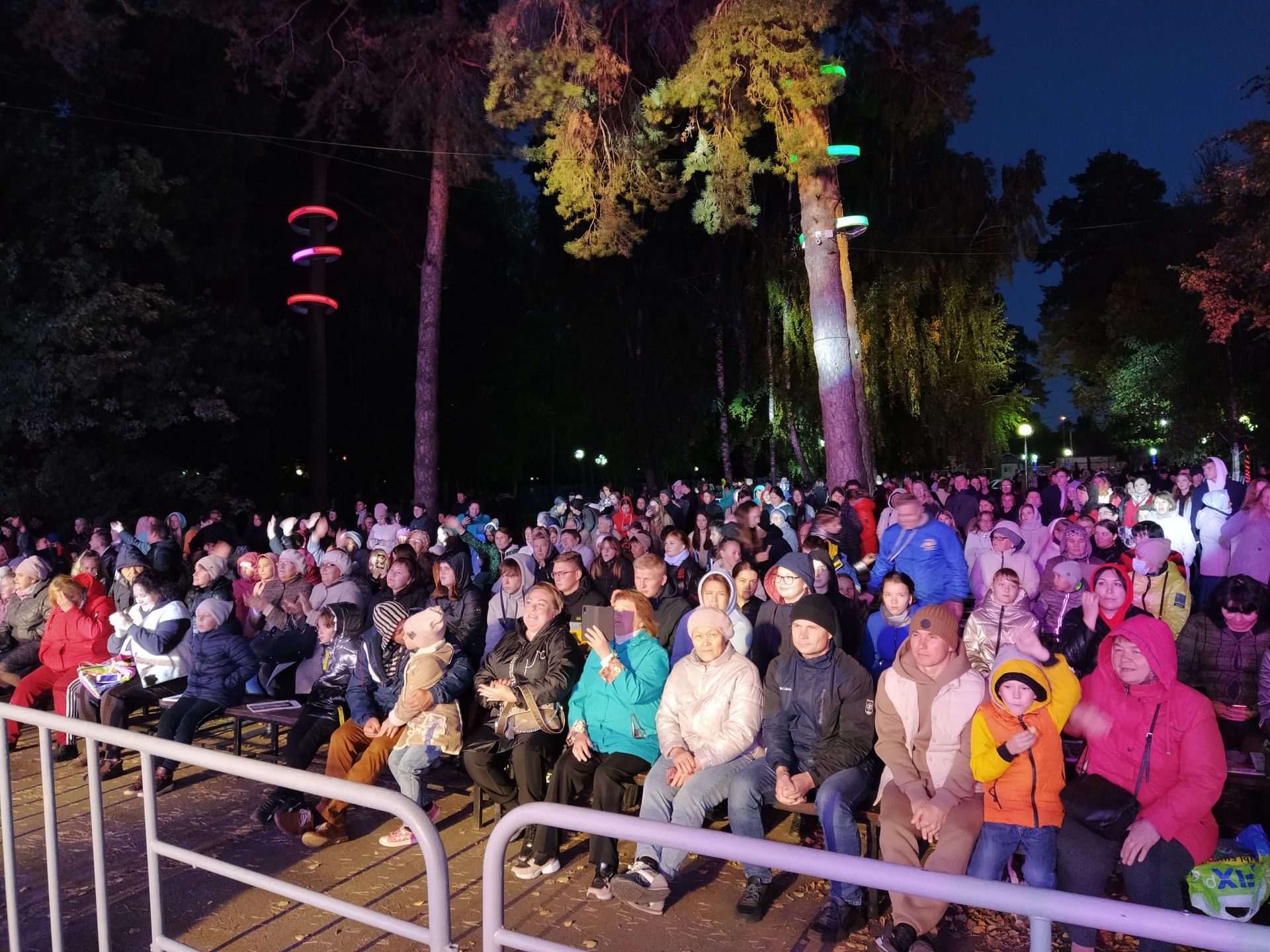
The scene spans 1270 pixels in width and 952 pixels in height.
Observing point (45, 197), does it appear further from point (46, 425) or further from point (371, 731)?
point (371, 731)

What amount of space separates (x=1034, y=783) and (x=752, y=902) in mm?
1374

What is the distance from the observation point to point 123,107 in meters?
18.0

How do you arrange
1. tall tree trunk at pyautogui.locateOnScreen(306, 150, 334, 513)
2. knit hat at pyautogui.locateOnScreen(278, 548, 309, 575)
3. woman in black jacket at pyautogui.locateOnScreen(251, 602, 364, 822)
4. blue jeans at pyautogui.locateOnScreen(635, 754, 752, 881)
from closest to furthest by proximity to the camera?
1. blue jeans at pyautogui.locateOnScreen(635, 754, 752, 881)
2. woman in black jacket at pyautogui.locateOnScreen(251, 602, 364, 822)
3. knit hat at pyautogui.locateOnScreen(278, 548, 309, 575)
4. tall tree trunk at pyautogui.locateOnScreen(306, 150, 334, 513)

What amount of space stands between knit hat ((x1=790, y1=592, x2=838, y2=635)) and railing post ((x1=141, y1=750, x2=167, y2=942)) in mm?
2957

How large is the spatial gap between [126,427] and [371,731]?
15.3 m

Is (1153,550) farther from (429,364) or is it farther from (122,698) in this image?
(429,364)

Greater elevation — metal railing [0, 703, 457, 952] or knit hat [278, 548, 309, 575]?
knit hat [278, 548, 309, 575]

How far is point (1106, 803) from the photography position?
11.8ft

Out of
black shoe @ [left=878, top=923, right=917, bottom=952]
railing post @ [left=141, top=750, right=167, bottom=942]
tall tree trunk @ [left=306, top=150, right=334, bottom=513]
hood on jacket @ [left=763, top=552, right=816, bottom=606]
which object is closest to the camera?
railing post @ [left=141, top=750, right=167, bottom=942]

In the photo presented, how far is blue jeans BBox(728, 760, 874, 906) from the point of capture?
407cm

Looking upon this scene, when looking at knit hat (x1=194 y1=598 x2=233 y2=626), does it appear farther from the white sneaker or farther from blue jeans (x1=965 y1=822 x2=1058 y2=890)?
blue jeans (x1=965 y1=822 x2=1058 y2=890)

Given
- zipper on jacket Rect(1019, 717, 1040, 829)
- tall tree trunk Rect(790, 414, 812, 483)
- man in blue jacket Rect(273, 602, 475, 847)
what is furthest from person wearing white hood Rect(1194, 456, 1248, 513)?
tall tree trunk Rect(790, 414, 812, 483)

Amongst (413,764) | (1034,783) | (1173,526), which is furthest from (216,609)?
(1173,526)

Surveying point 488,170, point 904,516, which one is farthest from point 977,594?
point 488,170
